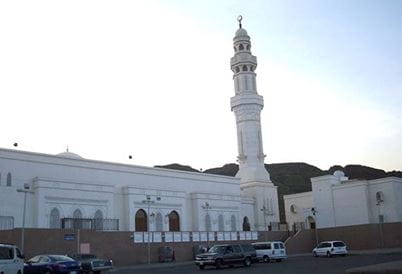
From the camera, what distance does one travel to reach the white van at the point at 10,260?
20.2m

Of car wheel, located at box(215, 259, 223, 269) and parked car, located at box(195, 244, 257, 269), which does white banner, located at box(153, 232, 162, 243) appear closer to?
parked car, located at box(195, 244, 257, 269)

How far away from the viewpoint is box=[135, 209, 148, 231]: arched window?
1900 inches

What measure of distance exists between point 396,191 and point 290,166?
109 m

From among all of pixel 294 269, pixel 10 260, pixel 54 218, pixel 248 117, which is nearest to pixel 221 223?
pixel 248 117

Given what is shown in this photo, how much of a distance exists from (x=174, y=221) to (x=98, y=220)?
369 inches

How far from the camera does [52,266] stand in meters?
24.4

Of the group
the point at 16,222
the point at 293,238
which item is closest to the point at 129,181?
the point at 16,222

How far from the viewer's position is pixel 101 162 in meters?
47.6

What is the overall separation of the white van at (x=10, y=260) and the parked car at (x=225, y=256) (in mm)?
12583

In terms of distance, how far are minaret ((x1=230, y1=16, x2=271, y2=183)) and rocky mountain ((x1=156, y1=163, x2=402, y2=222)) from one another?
2915 inches

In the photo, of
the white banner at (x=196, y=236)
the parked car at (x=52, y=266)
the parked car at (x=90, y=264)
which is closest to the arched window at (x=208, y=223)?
the white banner at (x=196, y=236)

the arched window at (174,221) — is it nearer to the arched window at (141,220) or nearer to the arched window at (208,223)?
the arched window at (141,220)

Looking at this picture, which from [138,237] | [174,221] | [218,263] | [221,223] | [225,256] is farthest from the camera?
[221,223]

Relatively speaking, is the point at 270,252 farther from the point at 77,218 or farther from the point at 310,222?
the point at 310,222
